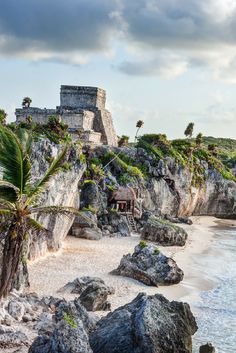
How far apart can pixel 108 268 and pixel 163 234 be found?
11.9 meters

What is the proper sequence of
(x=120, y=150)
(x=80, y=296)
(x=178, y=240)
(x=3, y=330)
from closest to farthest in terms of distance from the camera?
(x=3, y=330) < (x=80, y=296) < (x=178, y=240) < (x=120, y=150)

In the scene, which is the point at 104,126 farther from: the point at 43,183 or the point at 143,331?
the point at 143,331

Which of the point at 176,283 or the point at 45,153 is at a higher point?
the point at 45,153

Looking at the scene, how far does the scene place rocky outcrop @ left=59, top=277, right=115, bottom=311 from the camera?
20.8m

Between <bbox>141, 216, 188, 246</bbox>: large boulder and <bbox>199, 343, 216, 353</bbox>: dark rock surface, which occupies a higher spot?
<bbox>141, 216, 188, 246</bbox>: large boulder

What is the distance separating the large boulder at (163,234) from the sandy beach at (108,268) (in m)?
0.91

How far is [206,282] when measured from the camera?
96.5 ft

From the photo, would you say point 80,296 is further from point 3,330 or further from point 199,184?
point 199,184

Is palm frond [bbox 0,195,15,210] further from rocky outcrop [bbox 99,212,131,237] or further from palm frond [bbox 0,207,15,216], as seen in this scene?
rocky outcrop [bbox 99,212,131,237]

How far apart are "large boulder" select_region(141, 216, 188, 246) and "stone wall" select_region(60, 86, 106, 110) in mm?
24679

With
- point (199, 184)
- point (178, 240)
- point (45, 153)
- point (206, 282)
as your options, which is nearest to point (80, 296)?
point (206, 282)

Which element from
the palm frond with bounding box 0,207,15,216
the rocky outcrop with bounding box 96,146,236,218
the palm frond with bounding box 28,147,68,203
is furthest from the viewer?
the rocky outcrop with bounding box 96,146,236,218

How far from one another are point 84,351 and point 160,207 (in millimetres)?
46494

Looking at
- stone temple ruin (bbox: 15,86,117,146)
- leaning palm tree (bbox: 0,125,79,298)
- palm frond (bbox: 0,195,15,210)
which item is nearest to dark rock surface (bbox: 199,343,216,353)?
leaning palm tree (bbox: 0,125,79,298)
